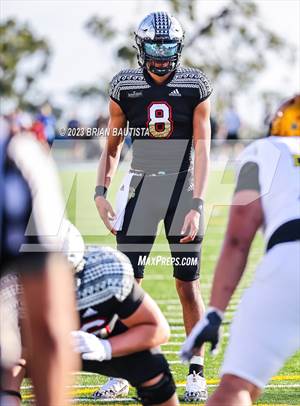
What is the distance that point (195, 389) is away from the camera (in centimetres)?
581

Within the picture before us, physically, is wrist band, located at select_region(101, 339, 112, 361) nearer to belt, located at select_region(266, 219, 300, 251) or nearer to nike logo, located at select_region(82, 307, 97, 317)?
nike logo, located at select_region(82, 307, 97, 317)

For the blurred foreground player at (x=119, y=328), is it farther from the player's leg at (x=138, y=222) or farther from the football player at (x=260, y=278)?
the player's leg at (x=138, y=222)

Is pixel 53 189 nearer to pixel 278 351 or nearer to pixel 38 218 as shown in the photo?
pixel 38 218

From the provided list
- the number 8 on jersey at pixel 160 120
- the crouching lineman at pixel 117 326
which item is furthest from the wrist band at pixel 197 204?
the crouching lineman at pixel 117 326

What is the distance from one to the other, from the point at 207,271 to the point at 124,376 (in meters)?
6.81

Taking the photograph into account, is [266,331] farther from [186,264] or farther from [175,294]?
[175,294]

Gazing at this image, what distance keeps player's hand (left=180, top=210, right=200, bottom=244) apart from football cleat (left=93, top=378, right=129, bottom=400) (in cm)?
81

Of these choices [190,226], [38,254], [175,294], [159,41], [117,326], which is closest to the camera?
[38,254]

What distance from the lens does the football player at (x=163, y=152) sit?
19.7ft

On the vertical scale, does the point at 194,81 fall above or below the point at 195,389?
above

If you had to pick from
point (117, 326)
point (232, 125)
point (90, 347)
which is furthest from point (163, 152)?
point (232, 125)

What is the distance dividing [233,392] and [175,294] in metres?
5.96

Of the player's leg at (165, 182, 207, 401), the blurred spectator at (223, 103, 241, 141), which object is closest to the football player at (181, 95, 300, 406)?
the player's leg at (165, 182, 207, 401)

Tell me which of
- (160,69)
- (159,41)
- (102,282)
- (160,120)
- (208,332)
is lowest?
(208,332)
